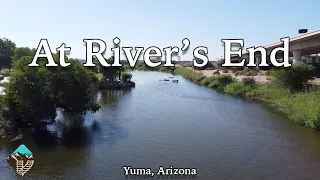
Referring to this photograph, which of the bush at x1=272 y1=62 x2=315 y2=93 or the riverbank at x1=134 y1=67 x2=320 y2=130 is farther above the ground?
the bush at x1=272 y1=62 x2=315 y2=93

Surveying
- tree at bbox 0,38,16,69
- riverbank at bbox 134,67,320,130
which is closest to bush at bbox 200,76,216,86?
riverbank at bbox 134,67,320,130

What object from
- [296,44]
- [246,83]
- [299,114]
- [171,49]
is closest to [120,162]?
[171,49]

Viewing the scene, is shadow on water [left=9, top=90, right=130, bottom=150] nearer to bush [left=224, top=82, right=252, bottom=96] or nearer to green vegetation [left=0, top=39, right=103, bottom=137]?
green vegetation [left=0, top=39, right=103, bottom=137]

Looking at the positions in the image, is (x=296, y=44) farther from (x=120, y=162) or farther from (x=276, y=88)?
(x=120, y=162)

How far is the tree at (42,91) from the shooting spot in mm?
22531

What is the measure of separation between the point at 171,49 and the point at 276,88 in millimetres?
24729

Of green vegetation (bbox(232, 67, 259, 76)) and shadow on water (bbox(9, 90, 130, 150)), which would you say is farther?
green vegetation (bbox(232, 67, 259, 76))

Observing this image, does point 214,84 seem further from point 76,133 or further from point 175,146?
point 175,146

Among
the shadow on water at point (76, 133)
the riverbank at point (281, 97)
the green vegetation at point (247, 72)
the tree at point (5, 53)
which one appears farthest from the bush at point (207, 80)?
the tree at point (5, 53)

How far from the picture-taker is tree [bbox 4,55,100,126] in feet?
73.9

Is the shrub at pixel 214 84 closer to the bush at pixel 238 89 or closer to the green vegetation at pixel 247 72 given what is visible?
the bush at pixel 238 89

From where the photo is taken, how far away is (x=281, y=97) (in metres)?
37.9

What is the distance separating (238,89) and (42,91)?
31.3m

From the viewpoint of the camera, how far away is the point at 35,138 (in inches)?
859
